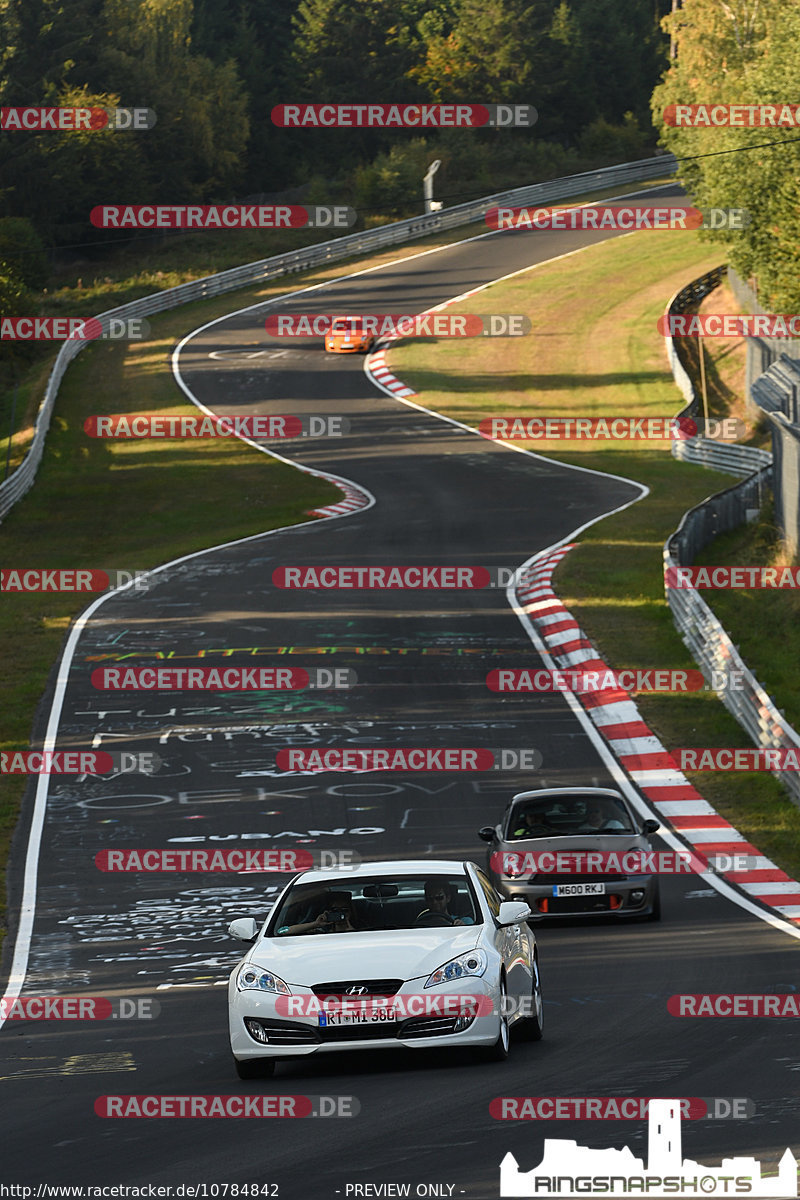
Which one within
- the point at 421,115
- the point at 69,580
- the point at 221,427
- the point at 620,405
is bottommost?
the point at 69,580

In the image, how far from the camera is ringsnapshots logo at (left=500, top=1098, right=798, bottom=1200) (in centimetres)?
680

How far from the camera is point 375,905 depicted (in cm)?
1049

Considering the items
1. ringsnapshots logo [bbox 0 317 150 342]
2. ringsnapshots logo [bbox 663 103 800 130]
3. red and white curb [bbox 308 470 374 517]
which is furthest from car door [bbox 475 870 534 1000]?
ringsnapshots logo [bbox 0 317 150 342]

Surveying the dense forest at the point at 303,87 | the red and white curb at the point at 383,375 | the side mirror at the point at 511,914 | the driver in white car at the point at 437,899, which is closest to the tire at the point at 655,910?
the side mirror at the point at 511,914

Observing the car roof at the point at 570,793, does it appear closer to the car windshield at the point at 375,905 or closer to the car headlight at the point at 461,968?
the car windshield at the point at 375,905

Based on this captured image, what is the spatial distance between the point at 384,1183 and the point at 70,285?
79386 mm

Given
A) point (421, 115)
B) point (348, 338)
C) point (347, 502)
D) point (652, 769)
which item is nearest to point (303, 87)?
point (421, 115)

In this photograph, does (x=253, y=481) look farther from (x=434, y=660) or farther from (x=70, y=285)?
(x=70, y=285)

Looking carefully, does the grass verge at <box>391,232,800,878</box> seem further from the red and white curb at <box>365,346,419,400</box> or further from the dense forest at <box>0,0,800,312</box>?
the dense forest at <box>0,0,800,312</box>

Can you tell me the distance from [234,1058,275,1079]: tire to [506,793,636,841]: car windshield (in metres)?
6.49

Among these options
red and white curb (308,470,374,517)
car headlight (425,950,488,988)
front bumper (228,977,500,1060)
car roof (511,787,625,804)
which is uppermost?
car headlight (425,950,488,988)

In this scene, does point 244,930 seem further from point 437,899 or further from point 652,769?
point 652,769

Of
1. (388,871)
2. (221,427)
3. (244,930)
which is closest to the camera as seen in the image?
(244,930)

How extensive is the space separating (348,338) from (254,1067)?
5559 cm
